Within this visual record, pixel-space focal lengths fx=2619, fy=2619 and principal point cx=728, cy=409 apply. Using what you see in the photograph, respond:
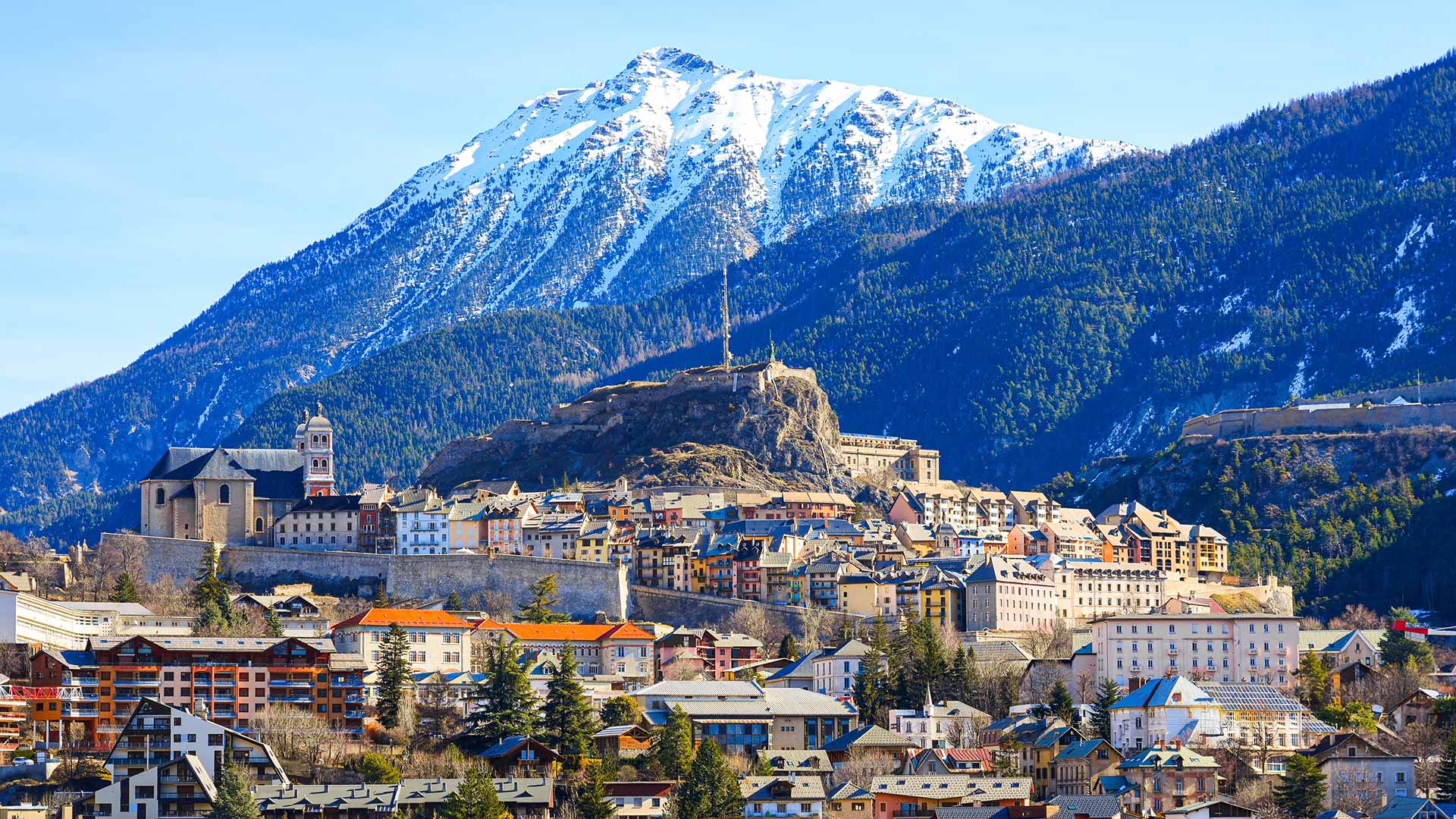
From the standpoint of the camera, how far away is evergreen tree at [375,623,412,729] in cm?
10662

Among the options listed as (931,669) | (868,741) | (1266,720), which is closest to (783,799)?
(868,741)

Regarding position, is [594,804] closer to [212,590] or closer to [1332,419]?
[212,590]

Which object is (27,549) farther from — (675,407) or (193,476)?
(675,407)

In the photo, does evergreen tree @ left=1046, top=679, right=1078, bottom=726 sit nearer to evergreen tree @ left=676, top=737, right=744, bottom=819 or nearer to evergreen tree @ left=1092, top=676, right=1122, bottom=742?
evergreen tree @ left=1092, top=676, right=1122, bottom=742

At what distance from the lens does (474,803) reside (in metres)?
89.3

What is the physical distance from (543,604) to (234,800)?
4434cm

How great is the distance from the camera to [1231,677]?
389ft

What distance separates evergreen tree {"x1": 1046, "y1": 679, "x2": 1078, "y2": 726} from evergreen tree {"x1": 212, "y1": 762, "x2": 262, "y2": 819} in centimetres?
3546

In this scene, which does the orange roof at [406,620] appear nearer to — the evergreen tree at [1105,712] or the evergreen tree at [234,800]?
the evergreen tree at [234,800]

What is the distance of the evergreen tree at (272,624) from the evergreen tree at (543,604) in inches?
490

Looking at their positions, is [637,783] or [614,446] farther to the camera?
[614,446]

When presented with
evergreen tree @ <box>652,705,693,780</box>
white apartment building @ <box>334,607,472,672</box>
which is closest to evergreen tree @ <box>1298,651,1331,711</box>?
evergreen tree @ <box>652,705,693,780</box>

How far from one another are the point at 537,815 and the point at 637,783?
537cm

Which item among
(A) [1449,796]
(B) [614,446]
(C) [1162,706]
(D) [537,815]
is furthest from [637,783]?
(B) [614,446]
